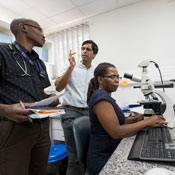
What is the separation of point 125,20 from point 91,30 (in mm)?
602

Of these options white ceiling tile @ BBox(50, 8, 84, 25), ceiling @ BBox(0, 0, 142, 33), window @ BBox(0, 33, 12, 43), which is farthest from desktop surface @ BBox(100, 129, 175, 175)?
white ceiling tile @ BBox(50, 8, 84, 25)

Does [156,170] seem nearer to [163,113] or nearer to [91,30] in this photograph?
[163,113]

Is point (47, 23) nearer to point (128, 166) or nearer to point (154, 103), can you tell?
point (154, 103)

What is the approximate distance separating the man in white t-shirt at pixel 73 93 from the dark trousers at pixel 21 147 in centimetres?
41

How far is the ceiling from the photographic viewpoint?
6.42ft

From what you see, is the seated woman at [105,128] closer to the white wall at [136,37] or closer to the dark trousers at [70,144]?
the dark trousers at [70,144]

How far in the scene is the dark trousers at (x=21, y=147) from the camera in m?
0.76

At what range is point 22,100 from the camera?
0.84 m

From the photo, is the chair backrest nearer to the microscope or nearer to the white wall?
the microscope

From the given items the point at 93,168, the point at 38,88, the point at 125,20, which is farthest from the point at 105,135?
the point at 125,20

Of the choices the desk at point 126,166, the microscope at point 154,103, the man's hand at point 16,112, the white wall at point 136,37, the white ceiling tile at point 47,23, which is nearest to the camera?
the desk at point 126,166

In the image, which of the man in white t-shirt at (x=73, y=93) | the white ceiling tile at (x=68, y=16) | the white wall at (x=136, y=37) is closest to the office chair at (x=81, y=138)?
the man in white t-shirt at (x=73, y=93)

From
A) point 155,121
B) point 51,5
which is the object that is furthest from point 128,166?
point 51,5

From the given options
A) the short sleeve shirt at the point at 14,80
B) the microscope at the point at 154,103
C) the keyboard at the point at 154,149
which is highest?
the short sleeve shirt at the point at 14,80
